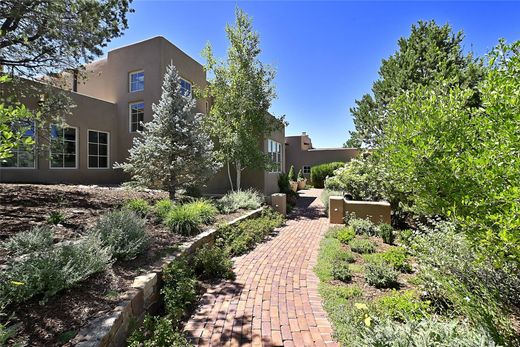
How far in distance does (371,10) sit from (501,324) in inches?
318

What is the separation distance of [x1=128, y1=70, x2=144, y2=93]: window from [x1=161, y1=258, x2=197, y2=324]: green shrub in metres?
12.5

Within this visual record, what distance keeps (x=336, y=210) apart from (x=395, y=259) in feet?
14.7

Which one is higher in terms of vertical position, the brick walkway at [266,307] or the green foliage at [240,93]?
the green foliage at [240,93]

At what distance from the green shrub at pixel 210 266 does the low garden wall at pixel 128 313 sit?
1.11 feet

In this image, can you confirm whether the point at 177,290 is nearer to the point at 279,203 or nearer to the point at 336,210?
the point at 336,210

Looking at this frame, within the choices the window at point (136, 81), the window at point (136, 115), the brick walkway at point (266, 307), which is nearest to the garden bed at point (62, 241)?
the brick walkway at point (266, 307)

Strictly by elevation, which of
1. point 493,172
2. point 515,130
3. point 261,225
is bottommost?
point 261,225

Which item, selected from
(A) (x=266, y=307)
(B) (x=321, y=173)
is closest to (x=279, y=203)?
(A) (x=266, y=307)

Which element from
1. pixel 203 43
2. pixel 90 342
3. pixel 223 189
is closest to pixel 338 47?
pixel 203 43

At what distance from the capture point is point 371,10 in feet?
24.5

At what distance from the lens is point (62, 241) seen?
415 cm

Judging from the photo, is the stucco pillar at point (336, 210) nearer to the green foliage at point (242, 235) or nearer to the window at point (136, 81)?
the green foliage at point (242, 235)

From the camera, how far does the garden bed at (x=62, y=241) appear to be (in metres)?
2.51

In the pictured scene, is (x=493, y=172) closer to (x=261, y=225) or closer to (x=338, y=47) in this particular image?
(x=261, y=225)
